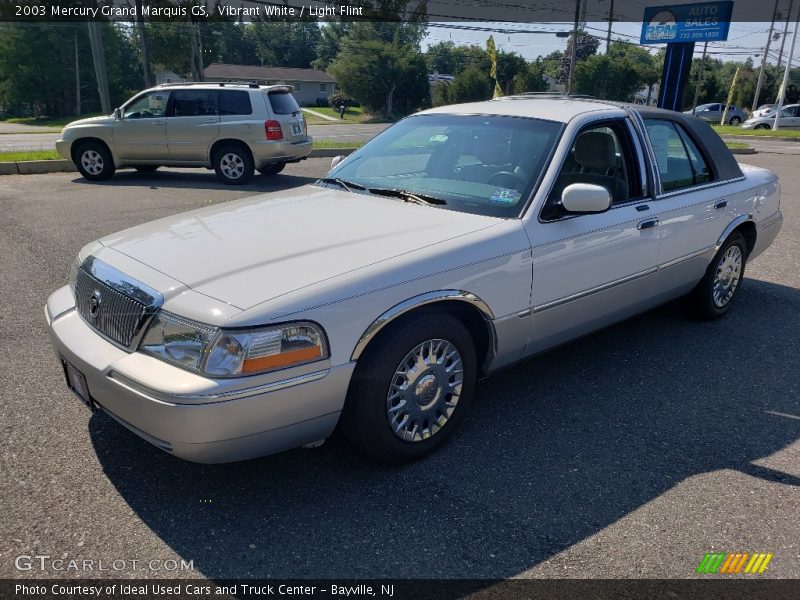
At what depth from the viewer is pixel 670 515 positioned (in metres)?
2.82

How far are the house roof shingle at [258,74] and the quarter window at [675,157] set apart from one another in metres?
66.5

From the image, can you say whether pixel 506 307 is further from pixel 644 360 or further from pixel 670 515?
pixel 644 360

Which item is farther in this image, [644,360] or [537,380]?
[644,360]

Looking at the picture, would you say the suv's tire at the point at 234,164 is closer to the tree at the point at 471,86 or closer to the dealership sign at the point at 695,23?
the dealership sign at the point at 695,23

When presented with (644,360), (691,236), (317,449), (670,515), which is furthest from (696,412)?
(317,449)

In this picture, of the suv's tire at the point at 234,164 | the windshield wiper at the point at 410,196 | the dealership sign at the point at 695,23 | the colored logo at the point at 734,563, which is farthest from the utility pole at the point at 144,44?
the colored logo at the point at 734,563

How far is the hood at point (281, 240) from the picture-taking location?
8.81 ft

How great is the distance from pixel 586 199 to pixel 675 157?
1624 millimetres

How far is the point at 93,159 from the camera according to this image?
12.1 meters

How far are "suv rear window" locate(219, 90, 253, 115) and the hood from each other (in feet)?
28.0

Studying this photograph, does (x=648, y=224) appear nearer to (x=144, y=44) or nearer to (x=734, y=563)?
(x=734, y=563)

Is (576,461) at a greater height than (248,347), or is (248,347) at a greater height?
(248,347)

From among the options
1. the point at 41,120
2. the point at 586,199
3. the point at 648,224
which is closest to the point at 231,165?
the point at 648,224

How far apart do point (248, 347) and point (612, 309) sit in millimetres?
2469
